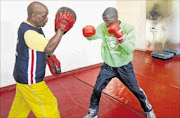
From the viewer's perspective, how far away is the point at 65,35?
2.94 metres

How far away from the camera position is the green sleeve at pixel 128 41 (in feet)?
4.66

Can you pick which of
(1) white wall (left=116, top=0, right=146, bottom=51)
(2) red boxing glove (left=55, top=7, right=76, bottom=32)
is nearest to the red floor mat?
(2) red boxing glove (left=55, top=7, right=76, bottom=32)

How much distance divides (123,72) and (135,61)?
2.34 m

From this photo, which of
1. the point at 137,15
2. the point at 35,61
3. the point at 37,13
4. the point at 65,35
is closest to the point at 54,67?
the point at 35,61

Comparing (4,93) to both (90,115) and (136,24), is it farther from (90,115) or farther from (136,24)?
(136,24)

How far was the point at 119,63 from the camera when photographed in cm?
157

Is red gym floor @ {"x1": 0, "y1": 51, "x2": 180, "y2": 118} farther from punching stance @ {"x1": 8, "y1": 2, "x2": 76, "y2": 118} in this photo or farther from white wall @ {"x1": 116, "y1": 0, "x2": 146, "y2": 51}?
white wall @ {"x1": 116, "y1": 0, "x2": 146, "y2": 51}

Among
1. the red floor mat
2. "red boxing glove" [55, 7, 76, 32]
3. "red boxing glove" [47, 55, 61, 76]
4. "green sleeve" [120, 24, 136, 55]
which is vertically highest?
"red boxing glove" [55, 7, 76, 32]

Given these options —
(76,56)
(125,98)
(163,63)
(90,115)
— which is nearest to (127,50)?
(90,115)

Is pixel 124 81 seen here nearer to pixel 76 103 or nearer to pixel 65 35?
pixel 76 103

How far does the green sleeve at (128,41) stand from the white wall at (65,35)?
64.0 inches

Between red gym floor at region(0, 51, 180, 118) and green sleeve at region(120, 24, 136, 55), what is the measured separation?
2.45 feet

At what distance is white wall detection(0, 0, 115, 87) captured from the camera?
7.86 ft

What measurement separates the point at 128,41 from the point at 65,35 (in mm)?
1717
